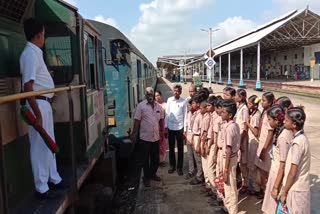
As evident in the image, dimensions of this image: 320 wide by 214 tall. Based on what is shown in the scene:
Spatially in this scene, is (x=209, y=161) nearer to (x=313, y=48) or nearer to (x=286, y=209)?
(x=286, y=209)

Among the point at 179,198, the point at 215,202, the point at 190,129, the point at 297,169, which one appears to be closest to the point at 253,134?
the point at 215,202

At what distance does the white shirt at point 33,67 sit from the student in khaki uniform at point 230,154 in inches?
96.7

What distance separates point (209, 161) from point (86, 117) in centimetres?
239

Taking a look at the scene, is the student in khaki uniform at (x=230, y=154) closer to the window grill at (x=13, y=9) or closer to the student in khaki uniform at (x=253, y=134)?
the student in khaki uniform at (x=253, y=134)

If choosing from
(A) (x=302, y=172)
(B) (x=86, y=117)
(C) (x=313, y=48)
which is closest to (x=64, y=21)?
(B) (x=86, y=117)

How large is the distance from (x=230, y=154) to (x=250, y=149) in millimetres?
1117

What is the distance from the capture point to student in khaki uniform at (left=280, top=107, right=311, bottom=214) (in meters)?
3.55

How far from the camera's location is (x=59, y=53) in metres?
4.31

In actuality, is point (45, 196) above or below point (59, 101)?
below

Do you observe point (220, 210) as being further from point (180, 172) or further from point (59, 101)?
point (59, 101)

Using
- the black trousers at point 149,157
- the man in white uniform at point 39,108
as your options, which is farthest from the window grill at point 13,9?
the black trousers at point 149,157

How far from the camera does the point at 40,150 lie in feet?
10.4

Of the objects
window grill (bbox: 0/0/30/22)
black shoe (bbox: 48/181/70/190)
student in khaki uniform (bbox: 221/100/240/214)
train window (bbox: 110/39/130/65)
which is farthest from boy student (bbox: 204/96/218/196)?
window grill (bbox: 0/0/30/22)

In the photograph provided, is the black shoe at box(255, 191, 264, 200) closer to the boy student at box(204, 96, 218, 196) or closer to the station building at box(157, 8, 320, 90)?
the boy student at box(204, 96, 218, 196)
